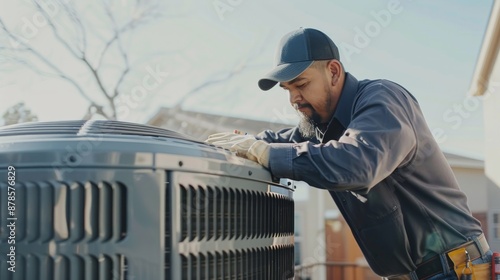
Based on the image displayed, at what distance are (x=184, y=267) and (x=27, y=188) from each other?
393 mm

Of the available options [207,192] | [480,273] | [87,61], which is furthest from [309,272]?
[207,192]

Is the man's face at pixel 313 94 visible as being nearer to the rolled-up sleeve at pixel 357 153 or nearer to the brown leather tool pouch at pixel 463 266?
the rolled-up sleeve at pixel 357 153

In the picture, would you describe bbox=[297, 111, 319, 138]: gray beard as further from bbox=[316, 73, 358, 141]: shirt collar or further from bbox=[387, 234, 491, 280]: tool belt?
bbox=[387, 234, 491, 280]: tool belt

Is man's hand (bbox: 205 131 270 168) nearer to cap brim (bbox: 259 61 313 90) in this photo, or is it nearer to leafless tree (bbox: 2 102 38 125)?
cap brim (bbox: 259 61 313 90)

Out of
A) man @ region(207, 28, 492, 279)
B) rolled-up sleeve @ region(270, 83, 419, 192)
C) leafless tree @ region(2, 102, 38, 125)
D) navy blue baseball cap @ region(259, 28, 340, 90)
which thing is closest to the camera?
rolled-up sleeve @ region(270, 83, 419, 192)

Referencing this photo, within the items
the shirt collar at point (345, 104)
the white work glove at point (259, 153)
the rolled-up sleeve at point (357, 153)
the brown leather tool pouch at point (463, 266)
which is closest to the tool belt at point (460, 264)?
the brown leather tool pouch at point (463, 266)

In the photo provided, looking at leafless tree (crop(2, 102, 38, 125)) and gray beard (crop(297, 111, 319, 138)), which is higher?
leafless tree (crop(2, 102, 38, 125))

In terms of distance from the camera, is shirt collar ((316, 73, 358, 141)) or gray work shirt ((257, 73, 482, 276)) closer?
gray work shirt ((257, 73, 482, 276))

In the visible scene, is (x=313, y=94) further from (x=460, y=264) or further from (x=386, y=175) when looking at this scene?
(x=460, y=264)

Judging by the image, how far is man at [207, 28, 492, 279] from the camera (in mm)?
A: 2016

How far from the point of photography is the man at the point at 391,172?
202 centimetres

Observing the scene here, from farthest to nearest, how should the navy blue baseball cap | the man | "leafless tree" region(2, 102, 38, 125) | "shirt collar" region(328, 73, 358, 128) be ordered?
"leafless tree" region(2, 102, 38, 125), "shirt collar" region(328, 73, 358, 128), the navy blue baseball cap, the man

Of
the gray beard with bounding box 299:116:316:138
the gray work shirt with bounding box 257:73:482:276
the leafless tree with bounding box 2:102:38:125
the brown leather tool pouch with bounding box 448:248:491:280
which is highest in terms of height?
the leafless tree with bounding box 2:102:38:125

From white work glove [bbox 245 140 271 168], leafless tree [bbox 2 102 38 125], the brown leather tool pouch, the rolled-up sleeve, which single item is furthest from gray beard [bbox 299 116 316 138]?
leafless tree [bbox 2 102 38 125]
